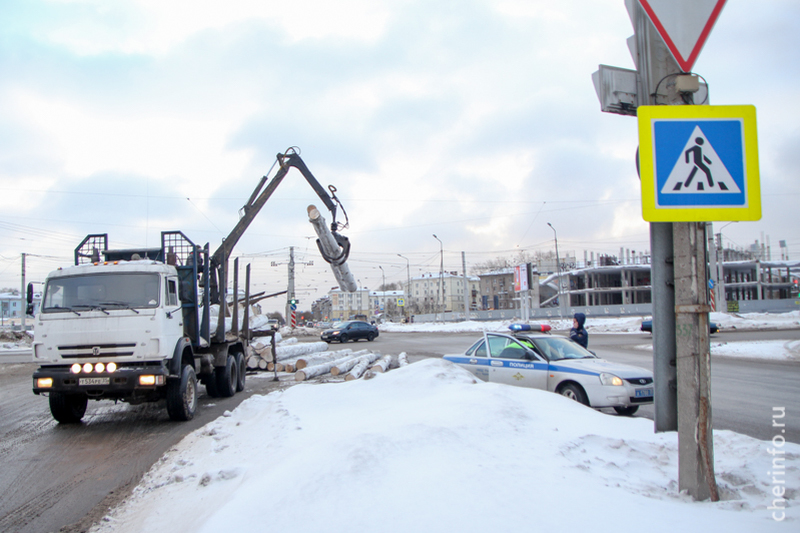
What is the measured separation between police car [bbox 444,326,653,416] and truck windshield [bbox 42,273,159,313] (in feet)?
18.8

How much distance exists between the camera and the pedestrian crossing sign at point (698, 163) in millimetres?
3287

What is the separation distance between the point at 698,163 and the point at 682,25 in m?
0.89

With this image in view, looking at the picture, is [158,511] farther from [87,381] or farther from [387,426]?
[87,381]

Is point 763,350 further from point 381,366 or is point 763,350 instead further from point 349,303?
point 349,303

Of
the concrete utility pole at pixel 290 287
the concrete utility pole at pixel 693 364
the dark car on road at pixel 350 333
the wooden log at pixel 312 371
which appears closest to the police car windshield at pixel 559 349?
the concrete utility pole at pixel 693 364

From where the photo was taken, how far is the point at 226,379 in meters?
12.0

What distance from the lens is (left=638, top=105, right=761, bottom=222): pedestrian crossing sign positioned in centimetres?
329

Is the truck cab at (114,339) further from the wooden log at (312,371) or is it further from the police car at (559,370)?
the police car at (559,370)

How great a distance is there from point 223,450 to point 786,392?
10896 mm

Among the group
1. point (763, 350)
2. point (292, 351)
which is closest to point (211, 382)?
point (292, 351)

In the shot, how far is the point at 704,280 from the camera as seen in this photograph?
3412 mm

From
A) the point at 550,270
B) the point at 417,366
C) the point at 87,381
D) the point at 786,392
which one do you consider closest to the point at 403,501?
the point at 417,366

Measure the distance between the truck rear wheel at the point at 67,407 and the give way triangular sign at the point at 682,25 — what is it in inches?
387

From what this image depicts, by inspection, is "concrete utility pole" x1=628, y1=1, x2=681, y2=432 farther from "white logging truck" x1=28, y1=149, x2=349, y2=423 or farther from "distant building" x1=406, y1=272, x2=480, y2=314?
"distant building" x1=406, y1=272, x2=480, y2=314
